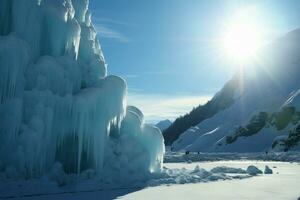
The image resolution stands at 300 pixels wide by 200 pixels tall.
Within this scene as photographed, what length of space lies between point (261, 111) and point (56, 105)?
404 ft

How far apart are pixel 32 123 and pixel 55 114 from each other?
5.29ft

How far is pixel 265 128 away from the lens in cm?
13512

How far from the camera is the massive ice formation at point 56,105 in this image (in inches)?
1010

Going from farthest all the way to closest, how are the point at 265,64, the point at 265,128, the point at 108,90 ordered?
the point at 265,64 → the point at 265,128 → the point at 108,90

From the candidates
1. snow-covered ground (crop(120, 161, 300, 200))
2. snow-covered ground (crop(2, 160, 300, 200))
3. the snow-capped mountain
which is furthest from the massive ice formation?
the snow-capped mountain

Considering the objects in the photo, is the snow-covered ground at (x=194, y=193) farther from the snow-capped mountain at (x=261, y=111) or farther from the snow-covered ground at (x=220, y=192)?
the snow-capped mountain at (x=261, y=111)

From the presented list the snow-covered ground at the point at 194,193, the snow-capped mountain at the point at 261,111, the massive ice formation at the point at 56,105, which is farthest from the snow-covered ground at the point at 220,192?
the snow-capped mountain at the point at 261,111

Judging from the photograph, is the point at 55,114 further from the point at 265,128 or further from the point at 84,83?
the point at 265,128

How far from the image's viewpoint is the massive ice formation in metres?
25.7

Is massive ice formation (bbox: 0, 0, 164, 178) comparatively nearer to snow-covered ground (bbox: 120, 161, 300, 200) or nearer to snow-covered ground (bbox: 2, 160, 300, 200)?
snow-covered ground (bbox: 2, 160, 300, 200)

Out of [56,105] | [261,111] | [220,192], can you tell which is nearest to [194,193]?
[220,192]

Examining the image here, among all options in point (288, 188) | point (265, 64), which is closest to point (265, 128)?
point (265, 64)

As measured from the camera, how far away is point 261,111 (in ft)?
474

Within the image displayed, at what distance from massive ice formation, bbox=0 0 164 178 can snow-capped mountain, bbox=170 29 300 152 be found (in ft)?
294
